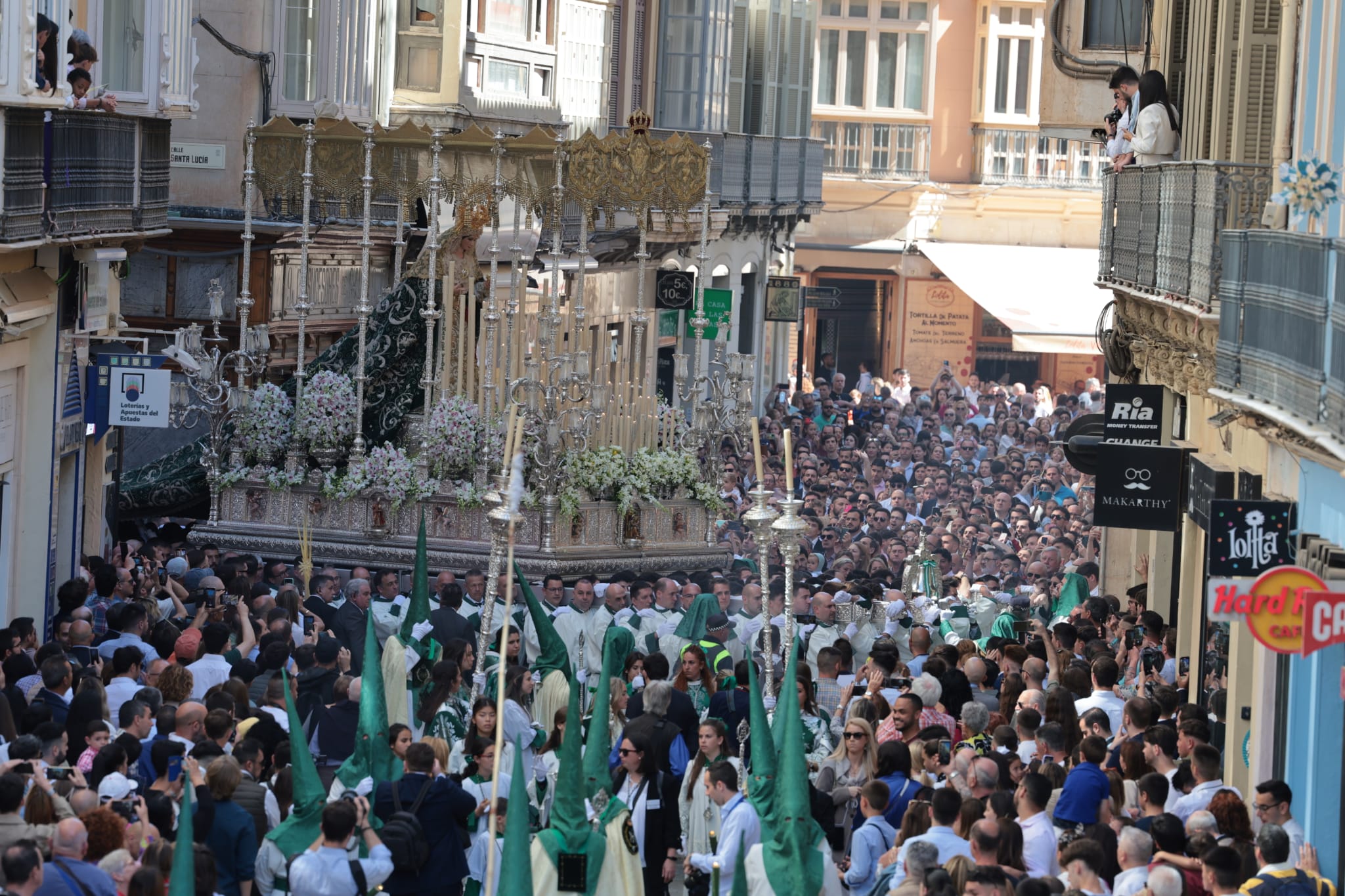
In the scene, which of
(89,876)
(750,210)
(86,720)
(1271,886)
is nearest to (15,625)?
(86,720)

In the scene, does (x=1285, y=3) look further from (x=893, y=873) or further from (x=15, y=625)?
(x=15, y=625)

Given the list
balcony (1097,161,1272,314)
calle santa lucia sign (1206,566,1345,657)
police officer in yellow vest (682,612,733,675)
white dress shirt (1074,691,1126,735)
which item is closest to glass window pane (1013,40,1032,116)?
balcony (1097,161,1272,314)

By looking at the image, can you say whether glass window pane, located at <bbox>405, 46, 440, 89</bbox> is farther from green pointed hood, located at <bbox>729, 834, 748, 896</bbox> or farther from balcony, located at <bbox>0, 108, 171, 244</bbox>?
green pointed hood, located at <bbox>729, 834, 748, 896</bbox>

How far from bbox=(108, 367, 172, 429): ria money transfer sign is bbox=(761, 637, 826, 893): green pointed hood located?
370 inches

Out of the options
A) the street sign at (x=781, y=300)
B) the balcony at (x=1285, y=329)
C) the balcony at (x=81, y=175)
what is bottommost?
the street sign at (x=781, y=300)

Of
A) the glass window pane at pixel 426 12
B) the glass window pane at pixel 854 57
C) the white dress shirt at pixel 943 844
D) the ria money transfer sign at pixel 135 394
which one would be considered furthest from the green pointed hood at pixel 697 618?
the glass window pane at pixel 854 57

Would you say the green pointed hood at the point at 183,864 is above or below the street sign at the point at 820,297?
below

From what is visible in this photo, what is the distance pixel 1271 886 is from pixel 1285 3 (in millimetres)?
7176

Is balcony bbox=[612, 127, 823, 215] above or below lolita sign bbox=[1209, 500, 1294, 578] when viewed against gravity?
above

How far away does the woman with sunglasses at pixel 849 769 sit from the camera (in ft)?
37.3

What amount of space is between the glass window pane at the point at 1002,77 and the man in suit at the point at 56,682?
30.1 m

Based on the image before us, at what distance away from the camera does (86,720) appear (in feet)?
36.1

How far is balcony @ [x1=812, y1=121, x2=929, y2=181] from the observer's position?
40.3 metres

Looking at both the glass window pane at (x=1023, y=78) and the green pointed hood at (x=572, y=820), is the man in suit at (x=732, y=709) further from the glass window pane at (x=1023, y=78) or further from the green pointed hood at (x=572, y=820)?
the glass window pane at (x=1023, y=78)
